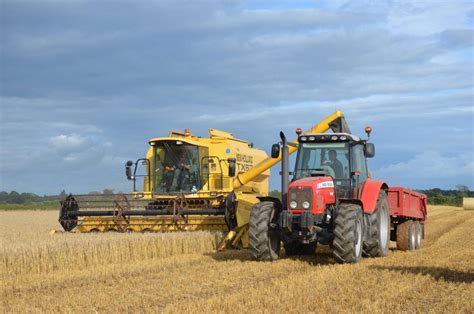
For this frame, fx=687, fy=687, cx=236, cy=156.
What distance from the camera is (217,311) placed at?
7195 mm

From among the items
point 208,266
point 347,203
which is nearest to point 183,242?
point 208,266

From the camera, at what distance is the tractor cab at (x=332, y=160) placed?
41.3ft

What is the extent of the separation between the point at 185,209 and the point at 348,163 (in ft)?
16.0

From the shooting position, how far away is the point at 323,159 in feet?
41.8

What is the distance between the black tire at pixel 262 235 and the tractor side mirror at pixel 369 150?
2246 millimetres

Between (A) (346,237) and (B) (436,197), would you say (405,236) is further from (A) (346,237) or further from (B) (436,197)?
(B) (436,197)

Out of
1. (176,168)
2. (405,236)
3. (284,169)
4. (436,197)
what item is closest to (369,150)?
(284,169)

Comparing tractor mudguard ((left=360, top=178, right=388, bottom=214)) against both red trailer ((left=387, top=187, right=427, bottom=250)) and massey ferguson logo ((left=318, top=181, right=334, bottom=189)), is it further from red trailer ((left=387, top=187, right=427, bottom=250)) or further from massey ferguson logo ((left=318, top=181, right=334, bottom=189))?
red trailer ((left=387, top=187, right=427, bottom=250))

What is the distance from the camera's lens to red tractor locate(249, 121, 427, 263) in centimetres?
1159

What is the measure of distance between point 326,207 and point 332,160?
1085 millimetres

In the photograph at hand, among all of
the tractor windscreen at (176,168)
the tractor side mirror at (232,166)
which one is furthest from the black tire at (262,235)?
the tractor windscreen at (176,168)

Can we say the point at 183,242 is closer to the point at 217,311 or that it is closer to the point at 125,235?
the point at 125,235

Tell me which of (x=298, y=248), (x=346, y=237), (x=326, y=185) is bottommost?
(x=298, y=248)

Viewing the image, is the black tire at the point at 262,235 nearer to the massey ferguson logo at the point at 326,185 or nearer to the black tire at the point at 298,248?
the massey ferguson logo at the point at 326,185
